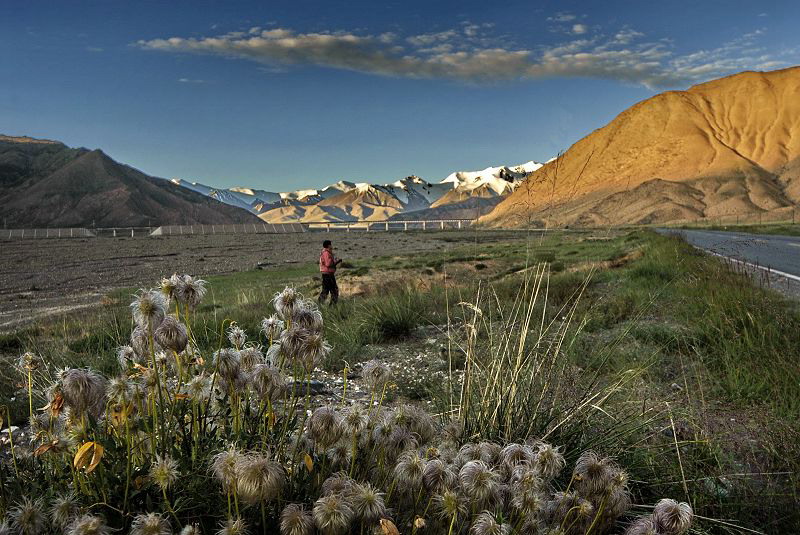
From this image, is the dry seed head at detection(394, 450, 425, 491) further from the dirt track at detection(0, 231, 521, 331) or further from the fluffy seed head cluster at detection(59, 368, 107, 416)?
the dirt track at detection(0, 231, 521, 331)

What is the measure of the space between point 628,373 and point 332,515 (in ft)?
9.78

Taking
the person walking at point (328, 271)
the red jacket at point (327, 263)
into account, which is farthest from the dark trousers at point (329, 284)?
the red jacket at point (327, 263)

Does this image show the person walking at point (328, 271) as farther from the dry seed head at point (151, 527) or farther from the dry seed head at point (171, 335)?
the dry seed head at point (151, 527)

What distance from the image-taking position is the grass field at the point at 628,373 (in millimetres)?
2855

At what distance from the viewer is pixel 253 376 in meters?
1.84

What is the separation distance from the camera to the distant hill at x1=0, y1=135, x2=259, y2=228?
125 m

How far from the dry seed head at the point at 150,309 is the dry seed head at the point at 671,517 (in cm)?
159

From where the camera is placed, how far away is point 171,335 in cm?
175

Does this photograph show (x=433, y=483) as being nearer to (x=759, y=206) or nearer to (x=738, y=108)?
→ (x=759, y=206)

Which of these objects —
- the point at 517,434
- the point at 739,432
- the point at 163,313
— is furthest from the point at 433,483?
the point at 739,432

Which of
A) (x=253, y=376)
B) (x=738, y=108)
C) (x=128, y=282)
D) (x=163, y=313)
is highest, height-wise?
(x=738, y=108)

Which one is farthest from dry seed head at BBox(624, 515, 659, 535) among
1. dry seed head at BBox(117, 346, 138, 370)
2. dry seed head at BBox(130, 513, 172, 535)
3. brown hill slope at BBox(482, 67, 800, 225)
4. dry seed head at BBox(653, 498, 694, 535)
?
brown hill slope at BBox(482, 67, 800, 225)

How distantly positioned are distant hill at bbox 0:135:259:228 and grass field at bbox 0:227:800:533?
435 feet

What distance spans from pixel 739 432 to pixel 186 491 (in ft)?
12.1
